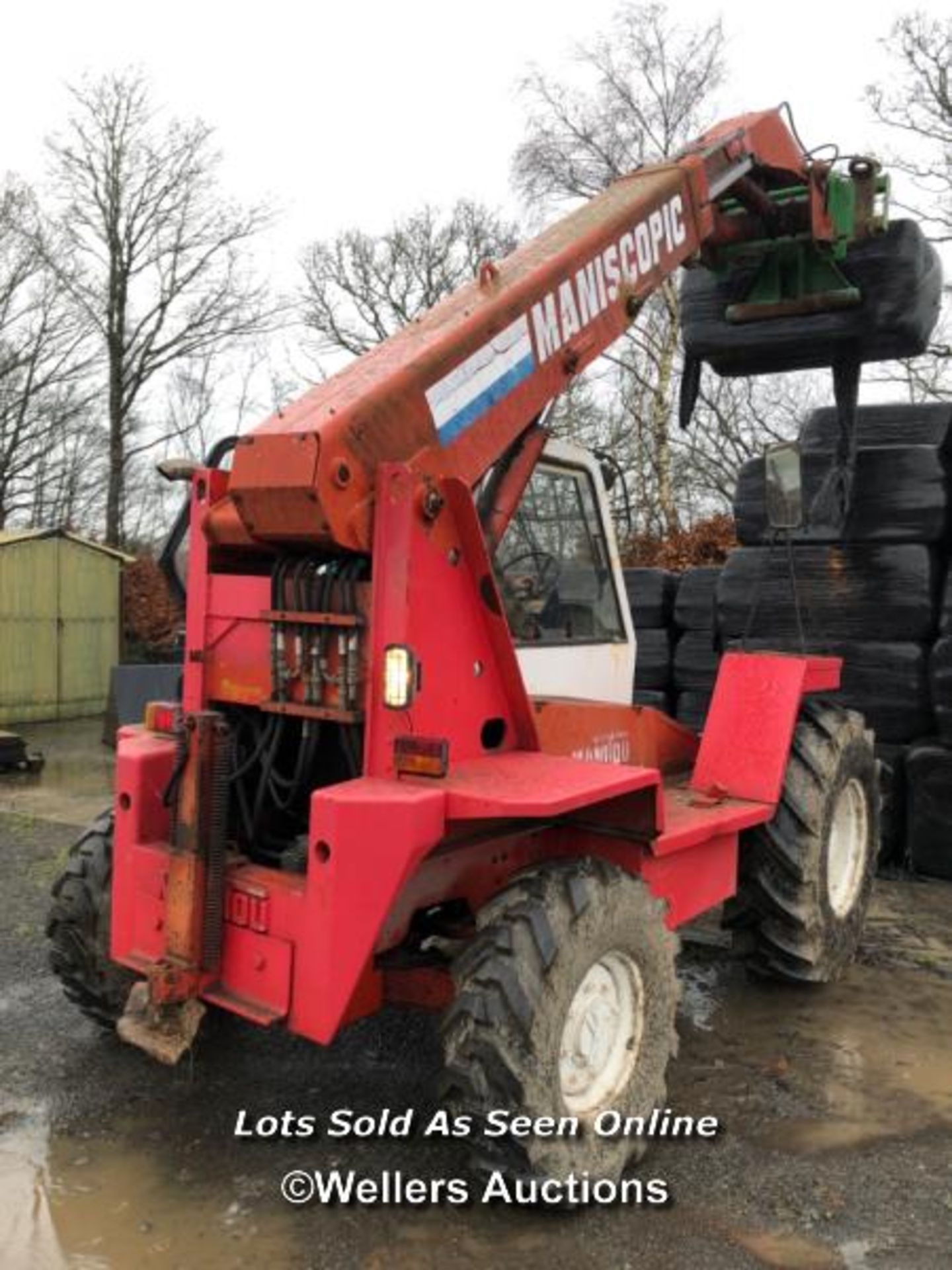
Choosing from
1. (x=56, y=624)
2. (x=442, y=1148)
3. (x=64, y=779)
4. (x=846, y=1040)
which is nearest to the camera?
(x=442, y=1148)

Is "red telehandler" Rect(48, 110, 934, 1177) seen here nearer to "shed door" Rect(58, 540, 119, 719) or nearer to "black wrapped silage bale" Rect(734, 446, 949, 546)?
"black wrapped silage bale" Rect(734, 446, 949, 546)

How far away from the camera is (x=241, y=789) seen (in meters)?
3.65

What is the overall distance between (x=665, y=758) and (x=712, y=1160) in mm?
1699

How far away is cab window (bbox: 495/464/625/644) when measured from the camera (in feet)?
13.6

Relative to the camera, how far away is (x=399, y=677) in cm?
306

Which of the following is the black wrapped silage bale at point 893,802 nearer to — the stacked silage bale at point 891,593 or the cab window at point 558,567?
the stacked silage bale at point 891,593

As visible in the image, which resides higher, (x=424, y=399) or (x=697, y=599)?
(x=424, y=399)

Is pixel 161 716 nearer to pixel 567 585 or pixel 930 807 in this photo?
pixel 567 585

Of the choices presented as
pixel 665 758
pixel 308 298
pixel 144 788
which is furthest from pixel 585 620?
pixel 308 298

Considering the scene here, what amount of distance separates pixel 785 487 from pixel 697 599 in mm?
3257

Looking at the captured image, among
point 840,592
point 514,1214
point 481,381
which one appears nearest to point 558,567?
point 481,381

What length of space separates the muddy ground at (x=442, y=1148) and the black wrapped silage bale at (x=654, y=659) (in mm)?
3073

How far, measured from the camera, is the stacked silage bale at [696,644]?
25.0 feet

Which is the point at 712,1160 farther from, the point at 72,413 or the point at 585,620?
the point at 72,413
